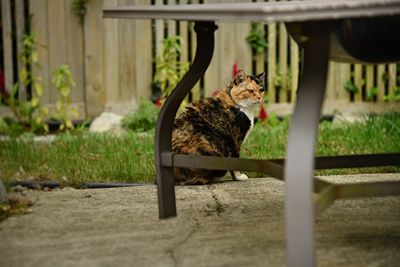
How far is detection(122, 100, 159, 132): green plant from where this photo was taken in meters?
6.36

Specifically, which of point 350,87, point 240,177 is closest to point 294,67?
point 350,87

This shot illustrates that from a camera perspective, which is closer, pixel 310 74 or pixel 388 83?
pixel 310 74

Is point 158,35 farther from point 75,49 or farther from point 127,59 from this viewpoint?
point 75,49

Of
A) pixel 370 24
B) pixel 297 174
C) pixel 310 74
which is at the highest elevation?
pixel 370 24

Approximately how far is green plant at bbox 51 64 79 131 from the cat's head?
8.78ft

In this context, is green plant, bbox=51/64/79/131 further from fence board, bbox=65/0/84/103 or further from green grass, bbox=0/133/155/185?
green grass, bbox=0/133/155/185

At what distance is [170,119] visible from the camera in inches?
121

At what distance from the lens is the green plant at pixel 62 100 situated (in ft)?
21.0

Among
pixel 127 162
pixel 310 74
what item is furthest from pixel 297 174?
pixel 127 162

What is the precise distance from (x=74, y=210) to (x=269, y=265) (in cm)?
114

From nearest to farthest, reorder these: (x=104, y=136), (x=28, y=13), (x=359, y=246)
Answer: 1. (x=359, y=246)
2. (x=104, y=136)
3. (x=28, y=13)

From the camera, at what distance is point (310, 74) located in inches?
82.4

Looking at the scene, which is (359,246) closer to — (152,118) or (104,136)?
(104,136)

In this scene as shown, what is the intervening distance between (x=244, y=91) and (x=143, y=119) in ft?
8.23
